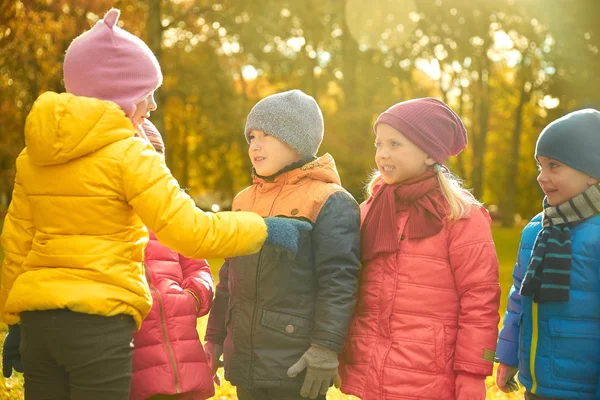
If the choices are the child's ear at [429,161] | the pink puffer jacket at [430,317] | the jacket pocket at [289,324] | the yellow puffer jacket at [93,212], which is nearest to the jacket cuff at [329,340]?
the jacket pocket at [289,324]

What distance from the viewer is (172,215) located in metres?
2.83

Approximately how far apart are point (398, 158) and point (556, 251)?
0.83m

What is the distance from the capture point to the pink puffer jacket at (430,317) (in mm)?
3316

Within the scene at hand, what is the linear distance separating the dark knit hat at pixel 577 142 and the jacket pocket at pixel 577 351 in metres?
0.69

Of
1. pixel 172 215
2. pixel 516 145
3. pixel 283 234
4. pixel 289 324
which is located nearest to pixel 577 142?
pixel 283 234

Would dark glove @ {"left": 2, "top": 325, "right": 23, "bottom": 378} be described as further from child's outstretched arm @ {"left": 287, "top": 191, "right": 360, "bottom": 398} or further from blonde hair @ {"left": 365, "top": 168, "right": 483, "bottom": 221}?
blonde hair @ {"left": 365, "top": 168, "right": 483, "bottom": 221}

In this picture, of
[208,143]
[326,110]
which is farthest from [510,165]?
[208,143]

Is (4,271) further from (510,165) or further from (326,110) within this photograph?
(510,165)

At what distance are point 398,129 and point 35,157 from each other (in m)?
1.65

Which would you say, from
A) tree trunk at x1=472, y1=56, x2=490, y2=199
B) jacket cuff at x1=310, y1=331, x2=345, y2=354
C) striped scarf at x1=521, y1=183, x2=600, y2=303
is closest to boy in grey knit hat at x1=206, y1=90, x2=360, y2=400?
jacket cuff at x1=310, y1=331, x2=345, y2=354

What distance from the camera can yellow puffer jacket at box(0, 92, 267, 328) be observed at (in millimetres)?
2742

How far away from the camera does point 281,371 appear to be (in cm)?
340

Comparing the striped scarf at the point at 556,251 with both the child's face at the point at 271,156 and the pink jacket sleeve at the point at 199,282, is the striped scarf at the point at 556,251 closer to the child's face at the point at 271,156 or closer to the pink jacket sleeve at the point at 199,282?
the child's face at the point at 271,156

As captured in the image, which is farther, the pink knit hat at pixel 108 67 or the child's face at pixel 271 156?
the child's face at pixel 271 156
